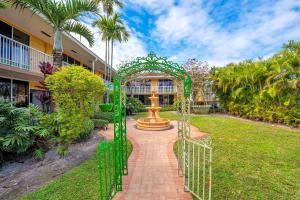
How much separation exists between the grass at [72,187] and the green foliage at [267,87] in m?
11.0

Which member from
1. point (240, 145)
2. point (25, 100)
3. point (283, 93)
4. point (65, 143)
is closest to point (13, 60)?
point (25, 100)

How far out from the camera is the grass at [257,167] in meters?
3.82

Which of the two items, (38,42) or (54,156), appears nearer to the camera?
(54,156)

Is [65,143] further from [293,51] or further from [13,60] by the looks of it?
[293,51]

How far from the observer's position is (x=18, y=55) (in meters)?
8.45

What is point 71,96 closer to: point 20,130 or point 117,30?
point 20,130

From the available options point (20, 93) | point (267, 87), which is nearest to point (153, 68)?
point (20, 93)

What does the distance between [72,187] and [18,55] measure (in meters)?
7.38

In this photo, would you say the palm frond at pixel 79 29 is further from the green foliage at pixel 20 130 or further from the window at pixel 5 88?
the window at pixel 5 88

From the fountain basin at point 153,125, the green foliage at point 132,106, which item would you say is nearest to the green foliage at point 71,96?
the fountain basin at point 153,125

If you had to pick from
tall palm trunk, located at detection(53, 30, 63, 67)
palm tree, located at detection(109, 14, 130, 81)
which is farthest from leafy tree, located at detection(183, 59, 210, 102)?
tall palm trunk, located at detection(53, 30, 63, 67)

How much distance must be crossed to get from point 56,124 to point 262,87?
1341 cm

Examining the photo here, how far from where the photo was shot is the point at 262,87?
43.4 ft

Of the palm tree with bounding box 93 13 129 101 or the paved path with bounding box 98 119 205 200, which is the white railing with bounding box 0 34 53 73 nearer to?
the paved path with bounding box 98 119 205 200
